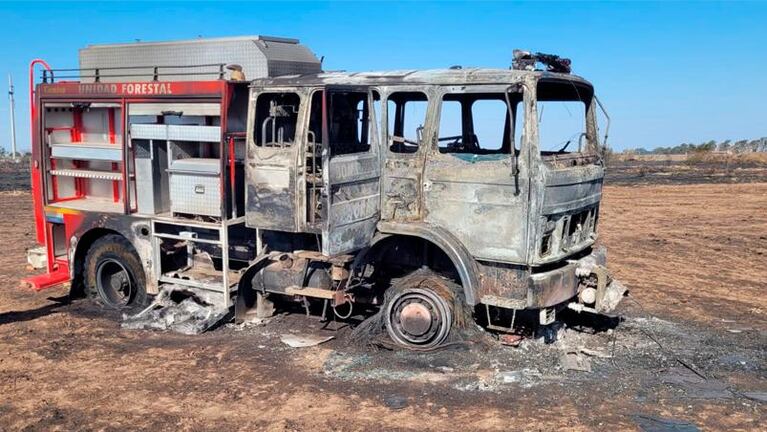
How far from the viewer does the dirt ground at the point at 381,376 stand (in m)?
5.61

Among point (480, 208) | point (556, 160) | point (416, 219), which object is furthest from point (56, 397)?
point (556, 160)

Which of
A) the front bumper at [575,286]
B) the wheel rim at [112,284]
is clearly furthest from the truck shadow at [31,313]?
the front bumper at [575,286]

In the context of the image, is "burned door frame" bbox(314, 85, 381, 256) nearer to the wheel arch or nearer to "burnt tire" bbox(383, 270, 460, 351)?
the wheel arch

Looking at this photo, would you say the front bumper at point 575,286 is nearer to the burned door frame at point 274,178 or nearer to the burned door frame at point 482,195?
the burned door frame at point 482,195

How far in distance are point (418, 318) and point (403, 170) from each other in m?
1.57

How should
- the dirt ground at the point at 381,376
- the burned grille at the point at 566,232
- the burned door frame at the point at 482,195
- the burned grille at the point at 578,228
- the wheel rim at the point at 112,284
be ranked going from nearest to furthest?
the dirt ground at the point at 381,376 < the burned door frame at the point at 482,195 < the burned grille at the point at 566,232 < the burned grille at the point at 578,228 < the wheel rim at the point at 112,284

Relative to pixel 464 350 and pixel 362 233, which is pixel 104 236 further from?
pixel 464 350

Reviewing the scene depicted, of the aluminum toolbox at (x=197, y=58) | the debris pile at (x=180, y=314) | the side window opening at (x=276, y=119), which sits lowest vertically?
the debris pile at (x=180, y=314)

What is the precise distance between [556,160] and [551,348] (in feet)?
6.54

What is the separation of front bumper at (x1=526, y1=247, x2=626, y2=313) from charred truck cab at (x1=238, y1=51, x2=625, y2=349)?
16 mm

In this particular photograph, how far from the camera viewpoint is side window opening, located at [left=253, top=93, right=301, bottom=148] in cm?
727

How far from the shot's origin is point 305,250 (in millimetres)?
7691

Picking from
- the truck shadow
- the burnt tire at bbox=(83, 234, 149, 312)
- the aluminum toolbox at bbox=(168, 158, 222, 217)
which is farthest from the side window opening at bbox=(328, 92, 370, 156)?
the truck shadow

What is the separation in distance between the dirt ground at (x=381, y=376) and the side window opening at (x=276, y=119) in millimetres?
2231
